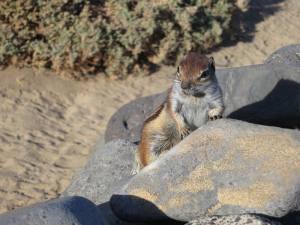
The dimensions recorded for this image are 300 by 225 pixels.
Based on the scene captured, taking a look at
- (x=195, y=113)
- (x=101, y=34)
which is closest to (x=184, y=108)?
(x=195, y=113)

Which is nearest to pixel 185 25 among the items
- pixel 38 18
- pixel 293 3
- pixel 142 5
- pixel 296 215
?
pixel 142 5

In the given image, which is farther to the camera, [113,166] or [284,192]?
Result: [113,166]

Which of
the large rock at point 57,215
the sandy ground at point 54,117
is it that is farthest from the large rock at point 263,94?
the large rock at point 57,215

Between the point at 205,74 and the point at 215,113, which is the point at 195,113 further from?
the point at 205,74

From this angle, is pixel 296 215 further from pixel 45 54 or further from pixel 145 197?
pixel 45 54

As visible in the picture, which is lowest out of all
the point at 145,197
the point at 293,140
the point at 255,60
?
the point at 255,60

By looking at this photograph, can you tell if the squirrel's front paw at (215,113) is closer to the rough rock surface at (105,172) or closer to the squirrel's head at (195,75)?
the squirrel's head at (195,75)
